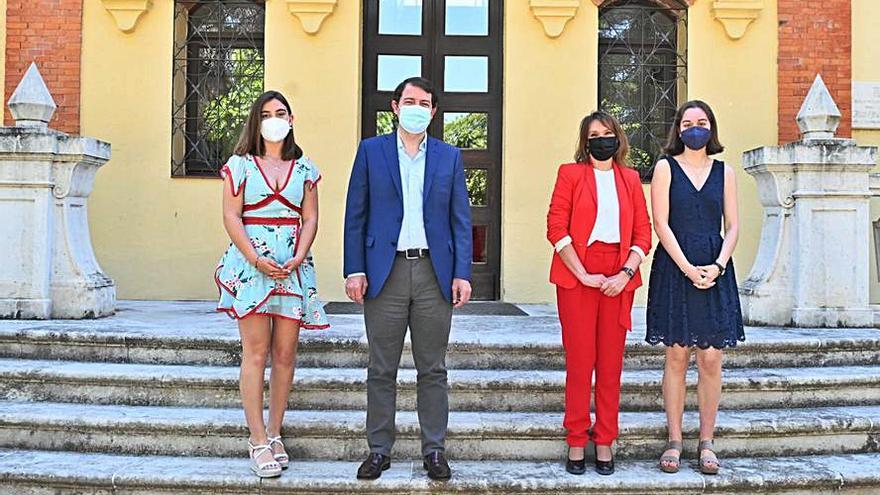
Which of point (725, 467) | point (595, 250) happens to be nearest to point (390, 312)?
point (595, 250)

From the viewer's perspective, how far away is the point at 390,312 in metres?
3.79

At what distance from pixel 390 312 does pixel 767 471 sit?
232 cm

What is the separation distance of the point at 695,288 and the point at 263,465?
99.8 inches

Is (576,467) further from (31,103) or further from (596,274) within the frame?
(31,103)

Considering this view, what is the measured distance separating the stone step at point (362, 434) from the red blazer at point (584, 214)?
0.99 metres

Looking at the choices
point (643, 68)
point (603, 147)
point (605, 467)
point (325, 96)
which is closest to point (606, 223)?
point (603, 147)

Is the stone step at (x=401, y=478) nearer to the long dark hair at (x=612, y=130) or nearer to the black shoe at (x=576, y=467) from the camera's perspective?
the black shoe at (x=576, y=467)

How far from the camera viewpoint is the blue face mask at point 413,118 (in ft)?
12.5

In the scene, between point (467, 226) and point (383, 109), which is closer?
point (467, 226)

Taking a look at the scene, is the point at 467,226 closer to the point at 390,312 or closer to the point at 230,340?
the point at 390,312

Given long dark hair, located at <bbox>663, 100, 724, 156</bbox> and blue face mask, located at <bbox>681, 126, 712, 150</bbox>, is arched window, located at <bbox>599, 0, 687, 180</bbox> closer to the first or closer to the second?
long dark hair, located at <bbox>663, 100, 724, 156</bbox>

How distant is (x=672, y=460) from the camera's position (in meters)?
4.09

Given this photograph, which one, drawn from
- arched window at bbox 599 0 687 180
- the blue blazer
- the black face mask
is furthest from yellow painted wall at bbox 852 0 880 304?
the blue blazer

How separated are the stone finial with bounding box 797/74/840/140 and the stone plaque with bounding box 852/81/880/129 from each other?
2.31 metres
